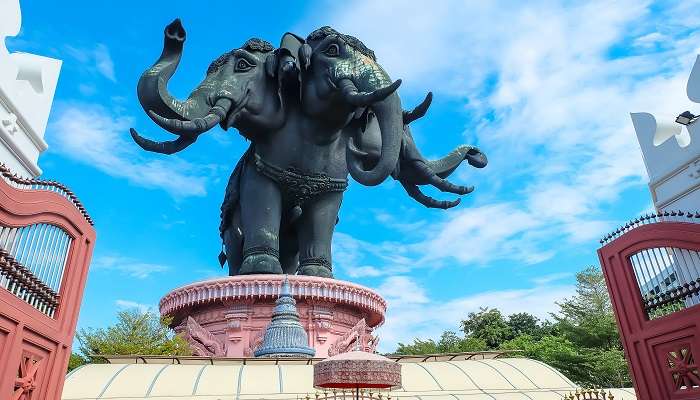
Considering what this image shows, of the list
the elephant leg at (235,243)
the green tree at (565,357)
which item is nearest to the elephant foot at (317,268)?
the elephant leg at (235,243)

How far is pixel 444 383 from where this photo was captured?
8.34 m

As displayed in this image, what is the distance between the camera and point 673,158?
35.1 ft

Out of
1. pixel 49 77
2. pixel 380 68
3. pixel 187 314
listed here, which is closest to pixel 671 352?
pixel 380 68

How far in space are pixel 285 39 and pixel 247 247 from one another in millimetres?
4077

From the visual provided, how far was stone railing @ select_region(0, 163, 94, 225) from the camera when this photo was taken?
5.94 meters

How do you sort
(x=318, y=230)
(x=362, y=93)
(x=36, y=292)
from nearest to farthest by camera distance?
(x=36, y=292) → (x=362, y=93) → (x=318, y=230)

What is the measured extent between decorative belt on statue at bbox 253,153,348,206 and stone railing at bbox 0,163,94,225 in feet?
14.1

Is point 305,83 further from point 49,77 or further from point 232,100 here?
point 49,77

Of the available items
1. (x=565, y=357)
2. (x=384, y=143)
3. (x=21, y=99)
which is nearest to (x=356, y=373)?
(x=384, y=143)

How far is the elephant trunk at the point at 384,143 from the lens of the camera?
31.9 ft

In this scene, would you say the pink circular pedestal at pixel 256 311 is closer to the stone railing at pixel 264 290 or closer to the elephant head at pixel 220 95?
the stone railing at pixel 264 290

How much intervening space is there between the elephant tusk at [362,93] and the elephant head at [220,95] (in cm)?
132

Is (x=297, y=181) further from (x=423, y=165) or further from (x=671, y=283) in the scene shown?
(x=671, y=283)

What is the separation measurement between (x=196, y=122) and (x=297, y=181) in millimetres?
2498
